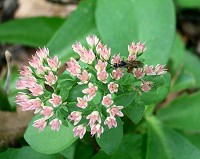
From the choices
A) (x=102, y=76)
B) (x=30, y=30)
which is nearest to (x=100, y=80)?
(x=102, y=76)

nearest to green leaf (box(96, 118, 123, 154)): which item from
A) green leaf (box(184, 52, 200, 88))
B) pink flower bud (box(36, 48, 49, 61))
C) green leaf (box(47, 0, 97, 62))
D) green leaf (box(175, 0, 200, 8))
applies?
pink flower bud (box(36, 48, 49, 61))

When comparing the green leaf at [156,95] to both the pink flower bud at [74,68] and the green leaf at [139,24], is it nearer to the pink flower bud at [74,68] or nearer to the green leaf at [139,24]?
the green leaf at [139,24]

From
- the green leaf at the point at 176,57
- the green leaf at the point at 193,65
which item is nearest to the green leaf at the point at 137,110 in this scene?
the green leaf at the point at 176,57

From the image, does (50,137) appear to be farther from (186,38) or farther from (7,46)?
(186,38)

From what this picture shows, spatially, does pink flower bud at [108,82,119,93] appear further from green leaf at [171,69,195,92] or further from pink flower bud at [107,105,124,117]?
green leaf at [171,69,195,92]

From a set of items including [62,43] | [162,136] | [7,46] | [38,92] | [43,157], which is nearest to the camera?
[38,92]

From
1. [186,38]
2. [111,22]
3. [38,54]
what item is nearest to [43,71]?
[38,54]
